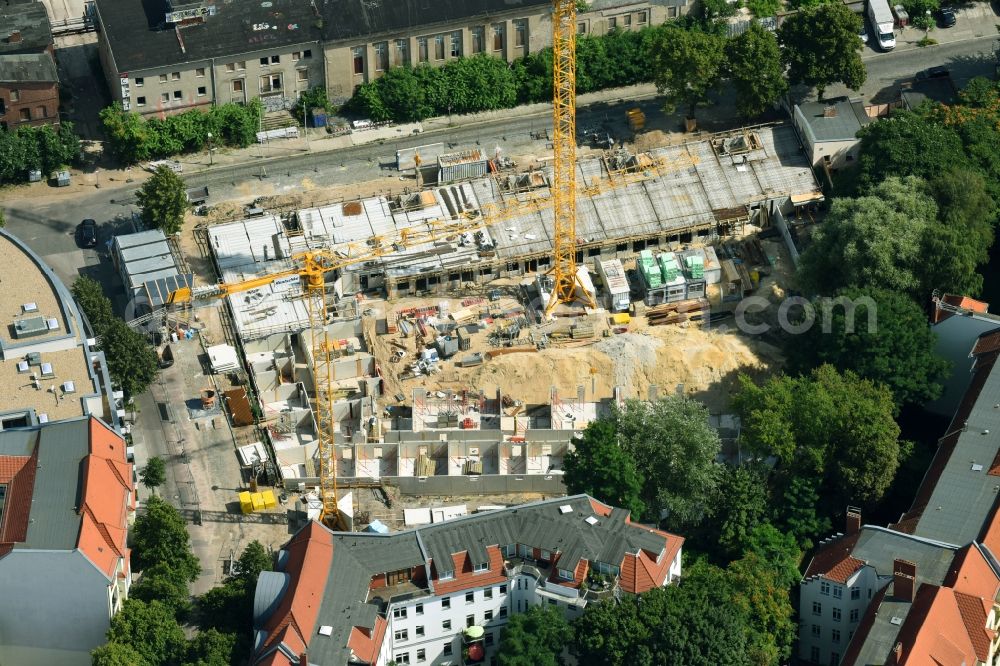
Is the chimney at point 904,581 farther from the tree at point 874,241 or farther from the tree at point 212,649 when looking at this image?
the tree at point 212,649

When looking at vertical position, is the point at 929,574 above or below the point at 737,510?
below

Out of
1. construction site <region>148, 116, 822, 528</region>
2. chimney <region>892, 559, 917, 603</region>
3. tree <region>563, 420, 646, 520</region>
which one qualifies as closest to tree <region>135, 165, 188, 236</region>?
construction site <region>148, 116, 822, 528</region>

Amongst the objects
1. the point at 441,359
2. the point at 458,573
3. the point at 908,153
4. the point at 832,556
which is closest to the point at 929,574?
the point at 832,556

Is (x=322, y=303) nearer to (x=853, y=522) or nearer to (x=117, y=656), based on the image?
(x=117, y=656)

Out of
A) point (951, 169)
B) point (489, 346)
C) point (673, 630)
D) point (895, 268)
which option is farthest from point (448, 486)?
point (951, 169)

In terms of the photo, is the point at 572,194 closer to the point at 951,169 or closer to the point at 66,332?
the point at 951,169
